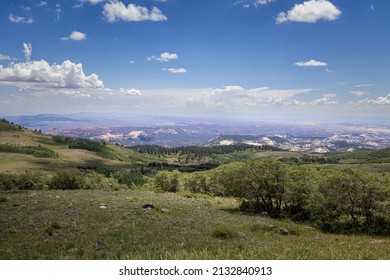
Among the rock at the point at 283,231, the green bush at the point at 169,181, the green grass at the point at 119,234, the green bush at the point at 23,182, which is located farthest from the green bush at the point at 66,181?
the rock at the point at 283,231

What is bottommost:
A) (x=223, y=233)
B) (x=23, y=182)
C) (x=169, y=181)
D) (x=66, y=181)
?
(x=169, y=181)

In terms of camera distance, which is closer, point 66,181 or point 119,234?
point 119,234

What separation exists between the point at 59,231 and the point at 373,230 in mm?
39297

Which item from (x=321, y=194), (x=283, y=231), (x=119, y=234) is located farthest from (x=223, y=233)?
(x=321, y=194)

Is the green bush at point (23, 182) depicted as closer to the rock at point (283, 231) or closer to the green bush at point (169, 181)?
the green bush at point (169, 181)

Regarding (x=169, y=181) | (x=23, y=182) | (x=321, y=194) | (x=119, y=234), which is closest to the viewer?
(x=119, y=234)

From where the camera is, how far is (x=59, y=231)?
91.7 feet

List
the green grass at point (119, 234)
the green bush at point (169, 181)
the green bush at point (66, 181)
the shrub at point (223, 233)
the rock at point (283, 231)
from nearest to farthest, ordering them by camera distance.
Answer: the green grass at point (119, 234) → the shrub at point (223, 233) → the rock at point (283, 231) → the green bush at point (66, 181) → the green bush at point (169, 181)

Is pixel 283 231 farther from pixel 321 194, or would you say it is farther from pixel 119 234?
pixel 119 234

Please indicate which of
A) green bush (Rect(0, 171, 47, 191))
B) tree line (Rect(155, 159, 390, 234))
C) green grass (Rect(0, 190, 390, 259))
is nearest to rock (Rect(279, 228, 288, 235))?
green grass (Rect(0, 190, 390, 259))
